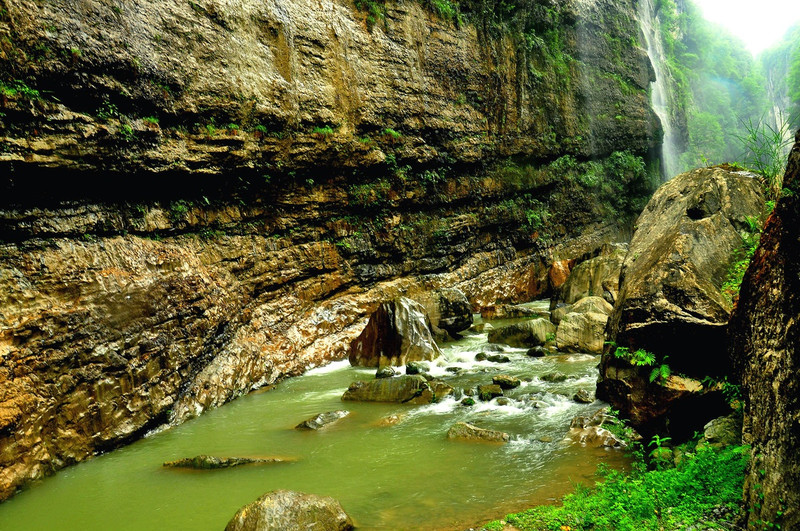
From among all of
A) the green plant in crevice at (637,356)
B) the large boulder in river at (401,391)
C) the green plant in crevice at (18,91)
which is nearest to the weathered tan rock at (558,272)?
the large boulder in river at (401,391)

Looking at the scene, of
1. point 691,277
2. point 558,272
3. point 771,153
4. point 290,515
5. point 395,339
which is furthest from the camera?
point 558,272

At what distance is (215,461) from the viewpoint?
17.5 ft

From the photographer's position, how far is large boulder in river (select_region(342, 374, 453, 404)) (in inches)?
290

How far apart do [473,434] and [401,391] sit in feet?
6.35

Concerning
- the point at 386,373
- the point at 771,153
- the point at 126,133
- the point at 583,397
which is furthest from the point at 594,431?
the point at 126,133

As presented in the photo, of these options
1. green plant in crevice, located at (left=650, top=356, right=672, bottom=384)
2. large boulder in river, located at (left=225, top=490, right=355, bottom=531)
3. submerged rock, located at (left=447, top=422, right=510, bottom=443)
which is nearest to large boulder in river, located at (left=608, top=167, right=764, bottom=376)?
green plant in crevice, located at (left=650, top=356, right=672, bottom=384)

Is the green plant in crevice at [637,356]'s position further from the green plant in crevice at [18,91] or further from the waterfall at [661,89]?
the waterfall at [661,89]

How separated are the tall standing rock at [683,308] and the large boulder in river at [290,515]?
307cm

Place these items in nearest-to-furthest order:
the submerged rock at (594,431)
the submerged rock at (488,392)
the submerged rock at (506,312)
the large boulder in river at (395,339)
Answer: the submerged rock at (594,431)
the submerged rock at (488,392)
the large boulder in river at (395,339)
the submerged rock at (506,312)

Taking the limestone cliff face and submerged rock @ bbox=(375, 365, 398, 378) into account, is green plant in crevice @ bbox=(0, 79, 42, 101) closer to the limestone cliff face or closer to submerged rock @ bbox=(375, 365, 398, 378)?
the limestone cliff face

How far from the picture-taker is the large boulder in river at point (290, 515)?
144 inches

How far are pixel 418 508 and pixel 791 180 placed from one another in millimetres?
3603

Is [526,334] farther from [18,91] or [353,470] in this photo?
[18,91]

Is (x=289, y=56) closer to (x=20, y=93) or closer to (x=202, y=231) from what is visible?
(x=202, y=231)
